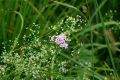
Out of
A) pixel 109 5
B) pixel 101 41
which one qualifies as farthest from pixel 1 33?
pixel 109 5

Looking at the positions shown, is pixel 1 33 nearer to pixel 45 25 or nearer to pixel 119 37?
pixel 45 25

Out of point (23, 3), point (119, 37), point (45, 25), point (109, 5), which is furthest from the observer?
point (109, 5)

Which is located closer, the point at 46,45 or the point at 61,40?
the point at 61,40

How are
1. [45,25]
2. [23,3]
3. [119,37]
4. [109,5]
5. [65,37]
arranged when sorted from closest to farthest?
[65,37], [23,3], [45,25], [119,37], [109,5]

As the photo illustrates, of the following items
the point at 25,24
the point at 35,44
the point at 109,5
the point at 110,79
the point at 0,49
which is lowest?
the point at 110,79

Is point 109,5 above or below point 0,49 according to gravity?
above

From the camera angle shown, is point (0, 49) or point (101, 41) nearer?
point (0, 49)

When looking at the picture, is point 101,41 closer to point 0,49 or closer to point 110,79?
point 110,79

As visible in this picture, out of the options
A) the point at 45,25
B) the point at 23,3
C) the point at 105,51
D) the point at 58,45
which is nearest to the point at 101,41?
the point at 105,51
